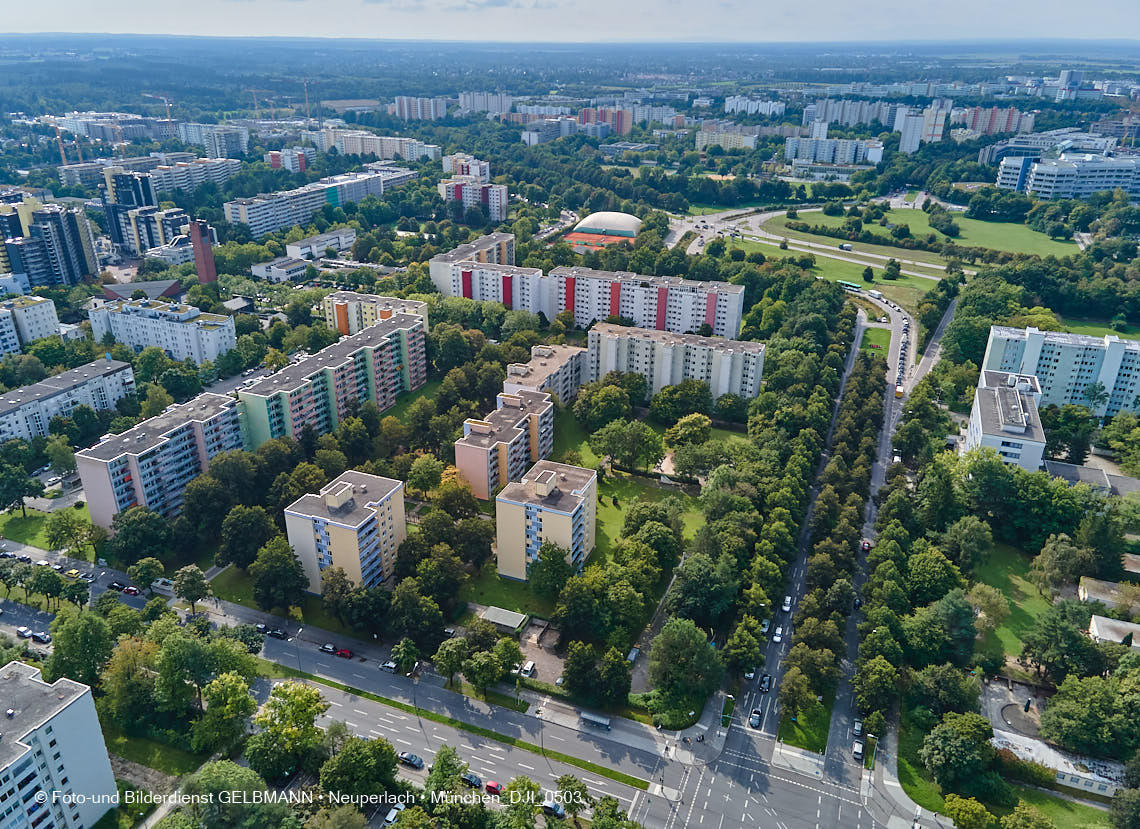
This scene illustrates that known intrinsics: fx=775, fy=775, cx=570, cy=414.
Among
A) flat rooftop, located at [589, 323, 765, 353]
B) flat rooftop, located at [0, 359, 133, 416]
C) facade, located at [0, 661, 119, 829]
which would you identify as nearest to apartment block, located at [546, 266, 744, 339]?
flat rooftop, located at [589, 323, 765, 353]

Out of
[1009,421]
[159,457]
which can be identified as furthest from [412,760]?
[1009,421]

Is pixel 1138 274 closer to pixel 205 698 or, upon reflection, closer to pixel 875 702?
pixel 875 702

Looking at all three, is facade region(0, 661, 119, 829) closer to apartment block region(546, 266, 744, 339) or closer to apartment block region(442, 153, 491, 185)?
apartment block region(546, 266, 744, 339)

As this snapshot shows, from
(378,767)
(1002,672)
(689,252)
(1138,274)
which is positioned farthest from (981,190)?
(378,767)

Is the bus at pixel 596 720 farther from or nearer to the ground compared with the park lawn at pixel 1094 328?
nearer to the ground

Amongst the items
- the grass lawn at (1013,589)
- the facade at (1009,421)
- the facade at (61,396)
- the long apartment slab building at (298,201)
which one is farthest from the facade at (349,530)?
the long apartment slab building at (298,201)

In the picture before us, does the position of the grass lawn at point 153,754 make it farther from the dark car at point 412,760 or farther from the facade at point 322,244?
the facade at point 322,244

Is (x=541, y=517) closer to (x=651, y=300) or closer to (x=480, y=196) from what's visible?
(x=651, y=300)
